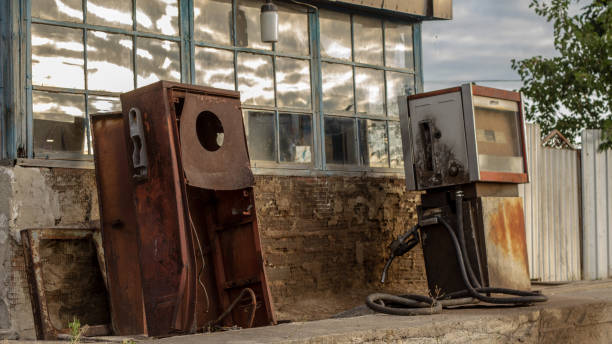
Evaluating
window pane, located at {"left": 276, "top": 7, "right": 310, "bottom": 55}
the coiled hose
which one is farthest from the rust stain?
window pane, located at {"left": 276, "top": 7, "right": 310, "bottom": 55}

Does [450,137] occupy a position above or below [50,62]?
below

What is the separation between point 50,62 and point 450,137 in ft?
12.8

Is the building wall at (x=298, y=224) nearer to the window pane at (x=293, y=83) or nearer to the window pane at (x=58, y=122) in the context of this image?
the window pane at (x=58, y=122)

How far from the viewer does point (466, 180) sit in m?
7.90

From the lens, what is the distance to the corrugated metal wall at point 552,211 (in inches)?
420

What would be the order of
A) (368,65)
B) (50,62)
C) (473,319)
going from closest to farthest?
(473,319) → (50,62) → (368,65)

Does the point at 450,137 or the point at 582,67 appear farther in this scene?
the point at 582,67

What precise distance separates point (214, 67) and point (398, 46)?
283cm

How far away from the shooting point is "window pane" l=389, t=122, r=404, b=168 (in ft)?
33.7

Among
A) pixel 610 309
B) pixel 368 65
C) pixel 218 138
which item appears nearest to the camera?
pixel 610 309

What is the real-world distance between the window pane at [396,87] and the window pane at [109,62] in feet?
11.8

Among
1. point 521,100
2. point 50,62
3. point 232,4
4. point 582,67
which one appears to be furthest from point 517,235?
point 582,67

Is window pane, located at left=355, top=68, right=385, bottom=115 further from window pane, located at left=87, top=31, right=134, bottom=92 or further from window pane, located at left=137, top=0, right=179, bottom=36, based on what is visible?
window pane, located at left=87, top=31, right=134, bottom=92

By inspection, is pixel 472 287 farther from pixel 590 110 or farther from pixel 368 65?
pixel 590 110
